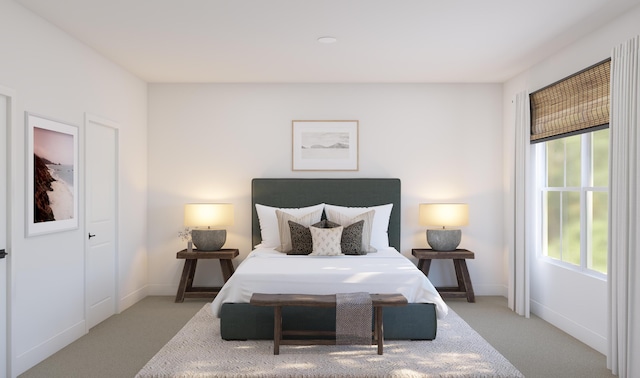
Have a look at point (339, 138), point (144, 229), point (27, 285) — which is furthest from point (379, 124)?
point (27, 285)

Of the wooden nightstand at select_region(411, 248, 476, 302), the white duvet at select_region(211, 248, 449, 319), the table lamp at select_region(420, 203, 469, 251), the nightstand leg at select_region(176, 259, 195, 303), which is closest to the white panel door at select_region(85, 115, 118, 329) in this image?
the nightstand leg at select_region(176, 259, 195, 303)

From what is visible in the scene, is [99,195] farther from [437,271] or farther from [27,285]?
[437,271]

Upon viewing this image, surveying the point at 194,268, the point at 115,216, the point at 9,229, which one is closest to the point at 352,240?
the point at 194,268

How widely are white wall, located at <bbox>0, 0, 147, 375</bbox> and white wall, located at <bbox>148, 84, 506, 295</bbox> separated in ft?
2.36

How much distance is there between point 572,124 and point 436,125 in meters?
1.90

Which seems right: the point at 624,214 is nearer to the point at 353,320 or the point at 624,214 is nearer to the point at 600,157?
the point at 600,157

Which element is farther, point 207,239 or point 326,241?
point 207,239

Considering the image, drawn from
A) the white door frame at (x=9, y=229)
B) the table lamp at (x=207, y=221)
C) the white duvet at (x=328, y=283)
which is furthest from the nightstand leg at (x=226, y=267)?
the white door frame at (x=9, y=229)

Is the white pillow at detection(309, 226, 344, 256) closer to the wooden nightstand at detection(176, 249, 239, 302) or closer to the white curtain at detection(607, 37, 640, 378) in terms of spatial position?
the wooden nightstand at detection(176, 249, 239, 302)

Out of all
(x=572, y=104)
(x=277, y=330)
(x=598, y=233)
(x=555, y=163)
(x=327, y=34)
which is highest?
(x=327, y=34)

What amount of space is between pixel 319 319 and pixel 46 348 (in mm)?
2263

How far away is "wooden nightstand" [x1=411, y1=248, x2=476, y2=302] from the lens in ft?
18.4

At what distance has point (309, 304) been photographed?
3.71m

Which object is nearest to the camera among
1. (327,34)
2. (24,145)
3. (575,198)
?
(24,145)
